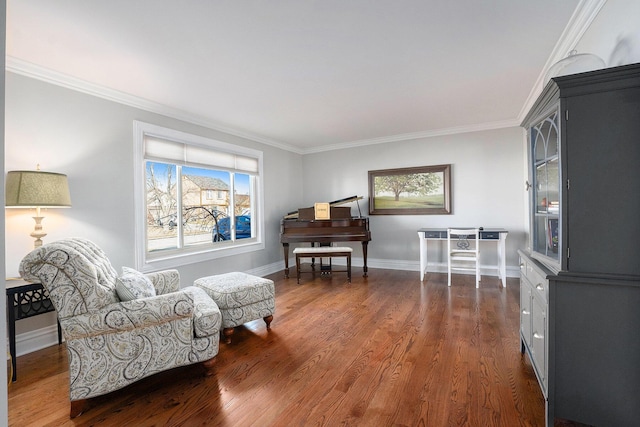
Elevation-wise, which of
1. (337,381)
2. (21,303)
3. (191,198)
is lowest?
(337,381)

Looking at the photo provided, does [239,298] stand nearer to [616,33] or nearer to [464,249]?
[616,33]

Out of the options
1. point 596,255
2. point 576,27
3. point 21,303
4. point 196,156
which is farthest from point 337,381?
point 196,156

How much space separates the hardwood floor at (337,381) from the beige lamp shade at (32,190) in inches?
50.4

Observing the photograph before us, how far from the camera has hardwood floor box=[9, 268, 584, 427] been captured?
170cm

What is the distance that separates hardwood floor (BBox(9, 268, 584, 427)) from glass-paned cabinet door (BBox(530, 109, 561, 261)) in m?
0.93

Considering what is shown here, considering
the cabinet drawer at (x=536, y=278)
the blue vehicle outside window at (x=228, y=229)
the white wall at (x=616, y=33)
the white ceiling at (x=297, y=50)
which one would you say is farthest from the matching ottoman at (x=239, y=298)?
the white wall at (x=616, y=33)

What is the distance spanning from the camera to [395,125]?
484 cm

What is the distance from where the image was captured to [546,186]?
1808 millimetres

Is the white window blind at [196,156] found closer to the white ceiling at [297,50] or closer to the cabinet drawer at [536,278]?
the white ceiling at [297,50]

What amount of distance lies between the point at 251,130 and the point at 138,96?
5.80ft

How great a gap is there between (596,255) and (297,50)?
94.4 inches

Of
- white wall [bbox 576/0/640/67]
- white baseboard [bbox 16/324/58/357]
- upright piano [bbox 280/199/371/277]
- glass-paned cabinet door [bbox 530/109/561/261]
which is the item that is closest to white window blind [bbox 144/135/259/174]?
upright piano [bbox 280/199/371/277]

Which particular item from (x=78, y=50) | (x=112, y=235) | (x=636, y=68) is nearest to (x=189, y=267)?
(x=112, y=235)

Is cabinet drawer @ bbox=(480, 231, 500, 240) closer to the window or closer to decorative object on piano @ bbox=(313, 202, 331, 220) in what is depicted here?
decorative object on piano @ bbox=(313, 202, 331, 220)
